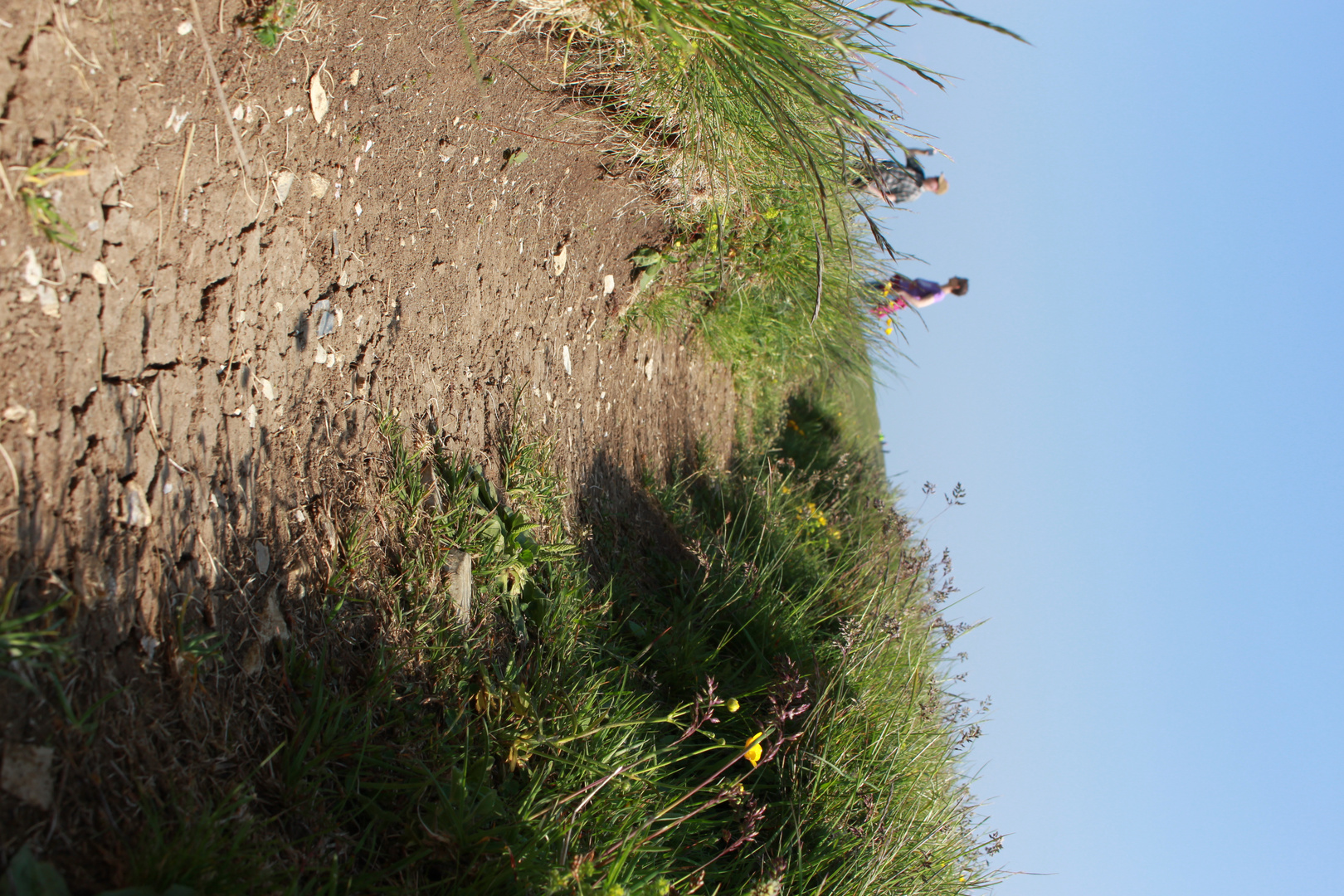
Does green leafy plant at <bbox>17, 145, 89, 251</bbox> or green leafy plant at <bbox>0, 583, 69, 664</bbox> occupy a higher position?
green leafy plant at <bbox>17, 145, 89, 251</bbox>

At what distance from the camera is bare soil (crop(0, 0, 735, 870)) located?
1.31 meters

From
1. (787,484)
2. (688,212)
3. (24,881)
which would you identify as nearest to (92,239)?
(24,881)

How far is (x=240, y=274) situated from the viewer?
1716 millimetres

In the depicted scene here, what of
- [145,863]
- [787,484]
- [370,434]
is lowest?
[787,484]

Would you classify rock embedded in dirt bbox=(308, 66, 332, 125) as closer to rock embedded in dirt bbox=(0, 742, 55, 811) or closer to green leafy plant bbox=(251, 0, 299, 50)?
green leafy plant bbox=(251, 0, 299, 50)

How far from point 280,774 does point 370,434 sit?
898mm

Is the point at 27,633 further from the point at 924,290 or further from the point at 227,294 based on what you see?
the point at 924,290

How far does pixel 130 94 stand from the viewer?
1.46 m

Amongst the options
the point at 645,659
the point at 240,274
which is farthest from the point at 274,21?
the point at 645,659

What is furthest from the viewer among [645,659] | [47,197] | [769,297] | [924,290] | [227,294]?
[924,290]

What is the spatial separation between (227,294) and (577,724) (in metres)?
1.47

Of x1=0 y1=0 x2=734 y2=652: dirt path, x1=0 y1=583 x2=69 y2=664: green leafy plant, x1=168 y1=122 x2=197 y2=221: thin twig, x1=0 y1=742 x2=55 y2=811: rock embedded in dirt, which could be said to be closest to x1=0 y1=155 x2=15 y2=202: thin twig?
x1=0 y1=0 x2=734 y2=652: dirt path

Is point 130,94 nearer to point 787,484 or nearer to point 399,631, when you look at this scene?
point 399,631

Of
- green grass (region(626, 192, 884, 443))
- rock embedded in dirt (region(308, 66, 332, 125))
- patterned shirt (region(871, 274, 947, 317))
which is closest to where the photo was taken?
rock embedded in dirt (region(308, 66, 332, 125))
